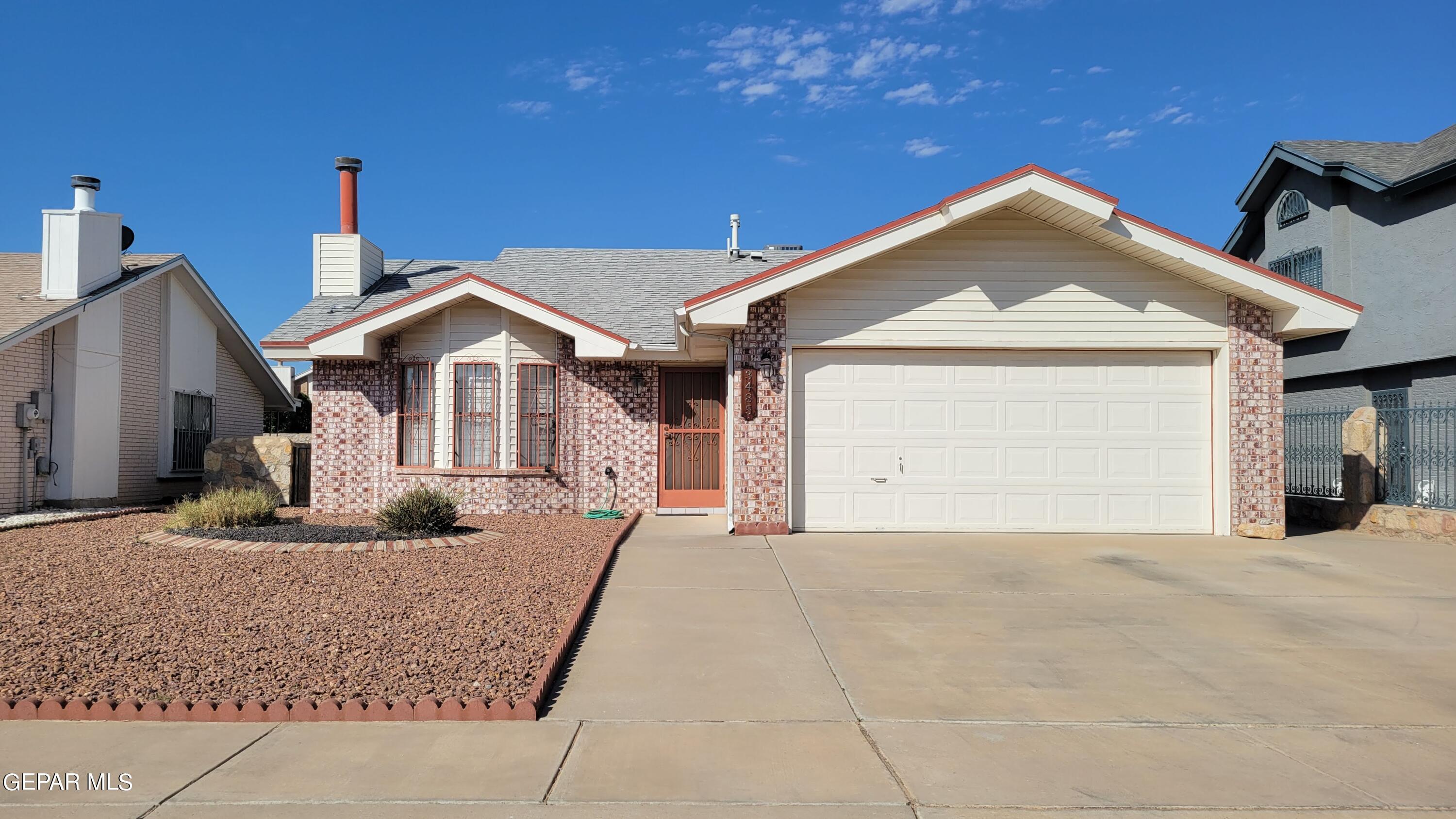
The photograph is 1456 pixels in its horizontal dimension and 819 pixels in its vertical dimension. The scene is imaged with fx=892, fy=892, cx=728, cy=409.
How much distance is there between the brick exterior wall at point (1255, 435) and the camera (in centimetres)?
1137

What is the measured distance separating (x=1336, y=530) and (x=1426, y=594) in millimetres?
5283

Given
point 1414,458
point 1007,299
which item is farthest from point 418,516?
point 1414,458

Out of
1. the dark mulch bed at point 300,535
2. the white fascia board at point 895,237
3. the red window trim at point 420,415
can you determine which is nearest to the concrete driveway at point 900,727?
the dark mulch bed at point 300,535

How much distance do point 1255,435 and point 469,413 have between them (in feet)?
36.2

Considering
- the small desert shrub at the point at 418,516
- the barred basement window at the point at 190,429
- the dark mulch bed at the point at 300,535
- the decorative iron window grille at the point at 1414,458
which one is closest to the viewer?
the dark mulch bed at the point at 300,535

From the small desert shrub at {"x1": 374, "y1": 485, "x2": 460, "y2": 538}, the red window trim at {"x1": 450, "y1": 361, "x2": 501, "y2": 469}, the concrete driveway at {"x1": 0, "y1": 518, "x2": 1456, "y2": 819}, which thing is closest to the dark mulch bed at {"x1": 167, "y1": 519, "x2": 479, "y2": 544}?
the small desert shrub at {"x1": 374, "y1": 485, "x2": 460, "y2": 538}

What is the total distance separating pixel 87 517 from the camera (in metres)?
12.9

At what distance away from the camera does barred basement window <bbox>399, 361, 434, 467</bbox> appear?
45.5 feet

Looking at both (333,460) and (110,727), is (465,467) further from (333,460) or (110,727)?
(110,727)

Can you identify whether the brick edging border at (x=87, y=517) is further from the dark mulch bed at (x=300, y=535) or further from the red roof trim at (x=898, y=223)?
the red roof trim at (x=898, y=223)

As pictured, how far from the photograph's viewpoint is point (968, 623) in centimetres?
682

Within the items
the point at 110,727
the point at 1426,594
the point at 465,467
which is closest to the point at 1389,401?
the point at 1426,594

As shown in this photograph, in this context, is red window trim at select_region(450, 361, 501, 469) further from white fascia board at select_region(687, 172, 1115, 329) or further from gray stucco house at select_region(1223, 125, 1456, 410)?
gray stucco house at select_region(1223, 125, 1456, 410)

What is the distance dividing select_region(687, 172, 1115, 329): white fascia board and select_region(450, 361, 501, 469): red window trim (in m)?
4.12
